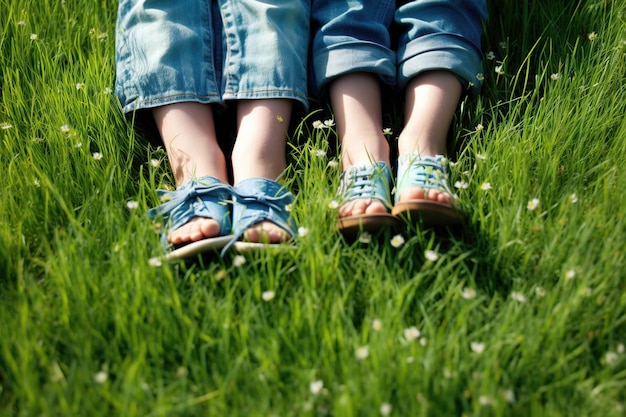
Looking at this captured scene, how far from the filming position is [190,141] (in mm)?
2035

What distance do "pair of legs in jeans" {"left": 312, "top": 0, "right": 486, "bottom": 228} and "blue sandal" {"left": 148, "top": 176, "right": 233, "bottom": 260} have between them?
35cm

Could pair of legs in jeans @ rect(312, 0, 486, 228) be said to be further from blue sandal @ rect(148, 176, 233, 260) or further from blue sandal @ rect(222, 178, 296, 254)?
blue sandal @ rect(148, 176, 233, 260)

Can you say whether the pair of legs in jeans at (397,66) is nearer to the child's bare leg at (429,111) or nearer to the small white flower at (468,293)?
the child's bare leg at (429,111)

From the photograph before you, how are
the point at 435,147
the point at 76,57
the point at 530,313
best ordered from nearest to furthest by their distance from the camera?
the point at 530,313
the point at 435,147
the point at 76,57

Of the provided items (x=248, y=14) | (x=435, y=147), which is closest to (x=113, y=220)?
(x=248, y=14)

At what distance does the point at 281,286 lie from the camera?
5.61 feet

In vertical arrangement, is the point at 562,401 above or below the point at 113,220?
below

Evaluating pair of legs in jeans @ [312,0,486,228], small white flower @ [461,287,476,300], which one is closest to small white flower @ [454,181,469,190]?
pair of legs in jeans @ [312,0,486,228]

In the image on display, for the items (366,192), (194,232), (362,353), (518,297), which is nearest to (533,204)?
(518,297)

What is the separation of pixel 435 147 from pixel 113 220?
34.6 inches

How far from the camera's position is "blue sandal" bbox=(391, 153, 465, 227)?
175 cm

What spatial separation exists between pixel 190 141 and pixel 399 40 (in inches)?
27.7

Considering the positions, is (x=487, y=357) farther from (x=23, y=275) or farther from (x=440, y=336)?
(x=23, y=275)

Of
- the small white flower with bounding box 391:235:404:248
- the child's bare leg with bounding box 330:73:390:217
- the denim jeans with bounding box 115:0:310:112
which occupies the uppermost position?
the denim jeans with bounding box 115:0:310:112
